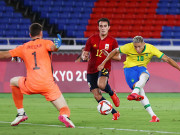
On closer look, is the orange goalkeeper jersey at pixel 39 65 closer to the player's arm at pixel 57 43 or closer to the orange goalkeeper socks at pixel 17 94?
the player's arm at pixel 57 43

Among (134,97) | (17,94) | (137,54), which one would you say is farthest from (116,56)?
(17,94)

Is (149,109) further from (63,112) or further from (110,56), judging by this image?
(63,112)

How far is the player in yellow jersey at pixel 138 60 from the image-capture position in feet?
32.3

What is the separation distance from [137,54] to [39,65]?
98.8 inches

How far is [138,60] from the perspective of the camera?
33.7 feet

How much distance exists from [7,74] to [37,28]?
1177cm

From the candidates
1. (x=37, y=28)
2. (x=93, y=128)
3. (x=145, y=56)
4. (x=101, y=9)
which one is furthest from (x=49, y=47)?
(x=101, y=9)

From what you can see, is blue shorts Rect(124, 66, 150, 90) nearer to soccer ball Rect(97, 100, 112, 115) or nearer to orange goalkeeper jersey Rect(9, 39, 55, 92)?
soccer ball Rect(97, 100, 112, 115)

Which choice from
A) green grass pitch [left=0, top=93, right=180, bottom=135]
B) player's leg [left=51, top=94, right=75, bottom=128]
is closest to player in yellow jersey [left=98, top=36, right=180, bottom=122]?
green grass pitch [left=0, top=93, right=180, bottom=135]

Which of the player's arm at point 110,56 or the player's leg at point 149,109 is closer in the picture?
the player's leg at point 149,109

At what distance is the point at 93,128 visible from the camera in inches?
337

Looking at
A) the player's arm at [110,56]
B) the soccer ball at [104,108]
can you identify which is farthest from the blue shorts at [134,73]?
the soccer ball at [104,108]

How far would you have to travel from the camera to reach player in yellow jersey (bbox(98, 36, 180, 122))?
388 inches

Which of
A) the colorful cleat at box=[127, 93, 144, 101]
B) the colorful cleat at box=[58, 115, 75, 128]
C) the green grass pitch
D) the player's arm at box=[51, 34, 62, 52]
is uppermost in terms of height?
the player's arm at box=[51, 34, 62, 52]
